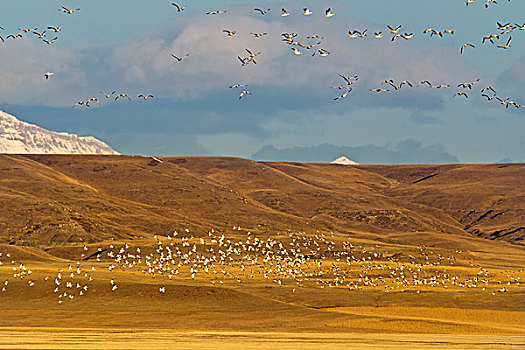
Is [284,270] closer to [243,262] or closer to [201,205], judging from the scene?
[243,262]

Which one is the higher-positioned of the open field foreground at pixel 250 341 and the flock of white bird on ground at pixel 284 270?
the flock of white bird on ground at pixel 284 270

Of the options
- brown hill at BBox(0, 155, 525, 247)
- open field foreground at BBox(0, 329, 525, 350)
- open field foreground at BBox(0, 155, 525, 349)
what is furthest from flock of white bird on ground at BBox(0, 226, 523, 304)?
open field foreground at BBox(0, 329, 525, 350)

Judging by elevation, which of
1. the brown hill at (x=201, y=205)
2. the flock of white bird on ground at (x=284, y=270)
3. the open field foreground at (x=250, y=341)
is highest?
the brown hill at (x=201, y=205)

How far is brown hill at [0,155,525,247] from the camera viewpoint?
380 feet

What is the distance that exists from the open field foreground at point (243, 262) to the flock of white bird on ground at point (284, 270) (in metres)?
0.27

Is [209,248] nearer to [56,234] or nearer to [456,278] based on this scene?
[56,234]

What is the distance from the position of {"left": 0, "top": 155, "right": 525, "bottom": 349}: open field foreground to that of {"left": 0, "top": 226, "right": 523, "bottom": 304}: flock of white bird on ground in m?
0.27

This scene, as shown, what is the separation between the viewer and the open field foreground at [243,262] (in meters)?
47.3

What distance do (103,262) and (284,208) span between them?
8081 cm

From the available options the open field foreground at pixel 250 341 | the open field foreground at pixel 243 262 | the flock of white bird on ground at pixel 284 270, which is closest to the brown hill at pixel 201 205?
the open field foreground at pixel 243 262

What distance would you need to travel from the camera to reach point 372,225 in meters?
156

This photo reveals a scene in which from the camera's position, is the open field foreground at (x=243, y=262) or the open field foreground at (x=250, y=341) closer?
the open field foreground at (x=250, y=341)

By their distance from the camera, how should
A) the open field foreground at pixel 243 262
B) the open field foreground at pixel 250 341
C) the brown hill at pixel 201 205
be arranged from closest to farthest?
the open field foreground at pixel 250 341 → the open field foreground at pixel 243 262 → the brown hill at pixel 201 205

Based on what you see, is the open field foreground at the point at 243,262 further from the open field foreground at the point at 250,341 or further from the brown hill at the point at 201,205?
the brown hill at the point at 201,205
